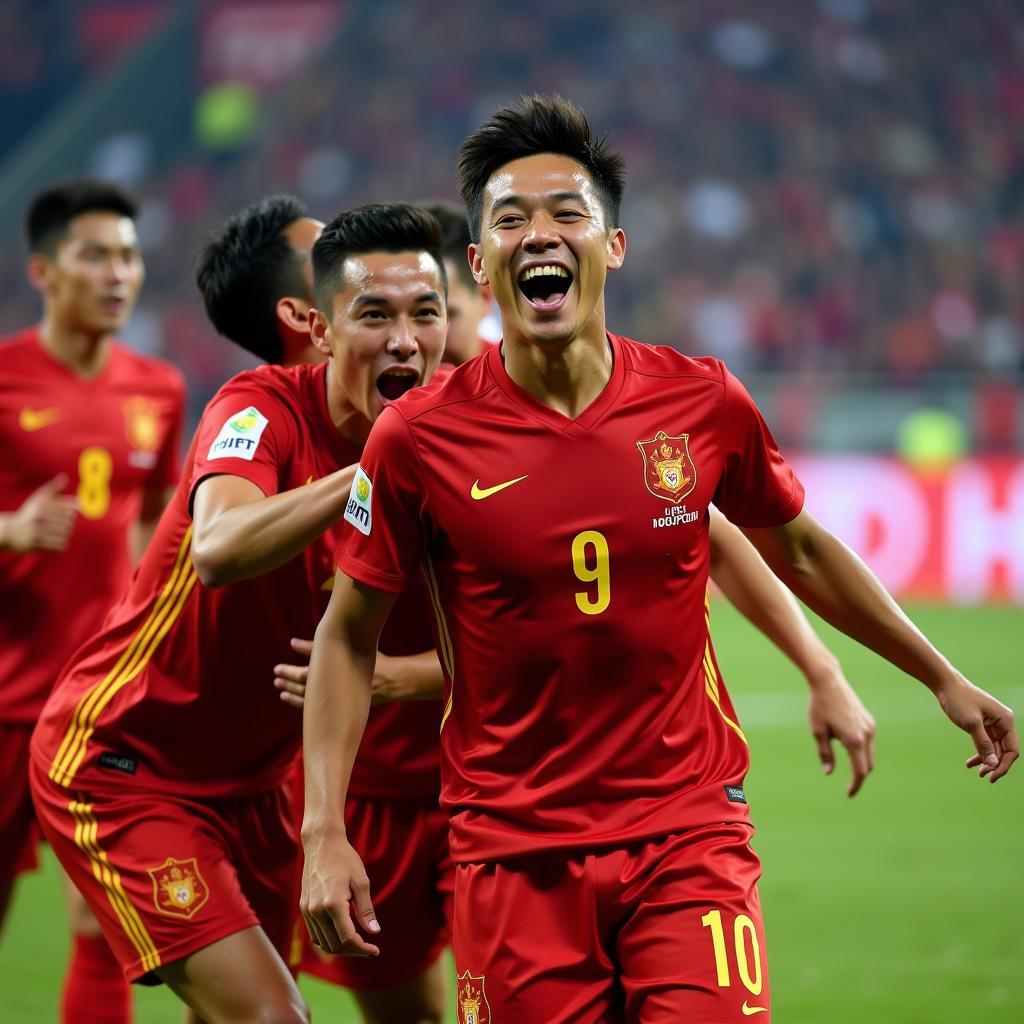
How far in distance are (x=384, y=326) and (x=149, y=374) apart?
2.54 m

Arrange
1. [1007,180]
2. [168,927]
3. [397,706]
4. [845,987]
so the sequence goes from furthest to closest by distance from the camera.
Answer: [1007,180] → [845,987] → [397,706] → [168,927]

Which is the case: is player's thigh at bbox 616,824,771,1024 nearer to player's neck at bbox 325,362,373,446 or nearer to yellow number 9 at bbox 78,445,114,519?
player's neck at bbox 325,362,373,446

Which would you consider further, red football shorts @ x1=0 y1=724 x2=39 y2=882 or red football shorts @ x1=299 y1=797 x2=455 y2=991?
red football shorts @ x1=0 y1=724 x2=39 y2=882

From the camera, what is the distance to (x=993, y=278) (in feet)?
61.0

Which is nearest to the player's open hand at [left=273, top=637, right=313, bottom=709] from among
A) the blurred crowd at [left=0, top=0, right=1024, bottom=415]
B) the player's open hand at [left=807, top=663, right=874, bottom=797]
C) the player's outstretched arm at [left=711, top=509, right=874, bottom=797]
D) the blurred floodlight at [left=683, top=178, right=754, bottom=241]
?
the player's outstretched arm at [left=711, top=509, right=874, bottom=797]

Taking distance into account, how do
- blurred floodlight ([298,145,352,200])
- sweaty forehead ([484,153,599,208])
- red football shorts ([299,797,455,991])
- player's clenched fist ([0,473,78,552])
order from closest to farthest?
sweaty forehead ([484,153,599,208])
red football shorts ([299,797,455,991])
player's clenched fist ([0,473,78,552])
blurred floodlight ([298,145,352,200])

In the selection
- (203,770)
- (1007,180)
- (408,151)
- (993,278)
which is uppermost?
Result: (408,151)

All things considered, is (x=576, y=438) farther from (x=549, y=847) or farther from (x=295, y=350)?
(x=295, y=350)

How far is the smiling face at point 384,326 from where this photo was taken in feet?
11.9

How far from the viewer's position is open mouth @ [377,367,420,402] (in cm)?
362

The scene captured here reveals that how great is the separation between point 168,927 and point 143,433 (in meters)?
2.53

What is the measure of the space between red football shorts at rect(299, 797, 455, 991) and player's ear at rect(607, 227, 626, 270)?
1.52 meters

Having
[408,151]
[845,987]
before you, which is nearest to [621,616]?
[845,987]

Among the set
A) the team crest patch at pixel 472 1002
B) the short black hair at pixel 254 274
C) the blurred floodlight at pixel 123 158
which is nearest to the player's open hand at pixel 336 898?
the team crest patch at pixel 472 1002
